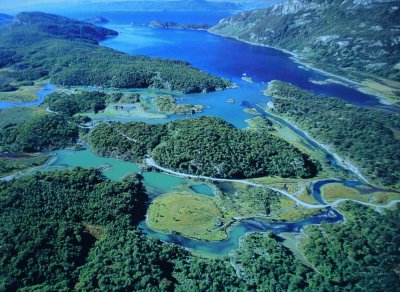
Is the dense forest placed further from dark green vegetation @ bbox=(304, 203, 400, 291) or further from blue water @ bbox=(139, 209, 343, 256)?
blue water @ bbox=(139, 209, 343, 256)

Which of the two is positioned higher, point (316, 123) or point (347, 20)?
point (347, 20)

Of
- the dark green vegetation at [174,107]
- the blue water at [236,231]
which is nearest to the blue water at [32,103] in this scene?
the dark green vegetation at [174,107]

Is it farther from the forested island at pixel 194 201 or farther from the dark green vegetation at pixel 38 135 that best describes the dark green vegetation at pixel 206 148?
the dark green vegetation at pixel 38 135

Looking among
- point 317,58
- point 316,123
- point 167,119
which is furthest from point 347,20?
point 167,119

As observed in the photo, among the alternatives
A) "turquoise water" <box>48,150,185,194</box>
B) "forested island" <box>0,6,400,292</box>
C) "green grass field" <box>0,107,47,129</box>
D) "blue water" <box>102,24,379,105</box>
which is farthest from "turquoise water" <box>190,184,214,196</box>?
"blue water" <box>102,24,379,105</box>

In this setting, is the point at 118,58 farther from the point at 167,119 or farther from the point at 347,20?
the point at 347,20
